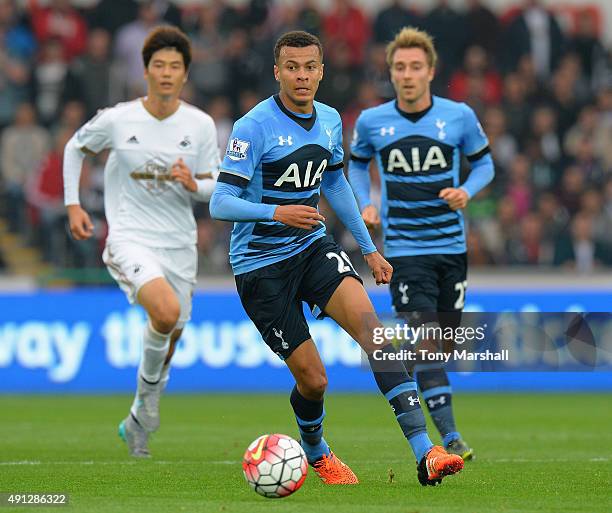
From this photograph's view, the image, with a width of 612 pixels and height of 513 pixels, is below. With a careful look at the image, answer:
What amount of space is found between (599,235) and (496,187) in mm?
1728

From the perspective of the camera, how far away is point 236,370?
1714cm

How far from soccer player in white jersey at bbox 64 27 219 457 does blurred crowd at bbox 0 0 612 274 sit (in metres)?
7.29

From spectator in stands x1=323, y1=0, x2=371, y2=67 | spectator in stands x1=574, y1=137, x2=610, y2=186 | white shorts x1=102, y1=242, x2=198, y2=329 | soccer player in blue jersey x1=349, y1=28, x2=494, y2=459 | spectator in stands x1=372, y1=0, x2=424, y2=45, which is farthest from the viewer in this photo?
spectator in stands x1=323, y1=0, x2=371, y2=67

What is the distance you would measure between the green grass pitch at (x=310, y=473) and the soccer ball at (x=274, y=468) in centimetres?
9

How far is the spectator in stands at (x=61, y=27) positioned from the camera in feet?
67.9

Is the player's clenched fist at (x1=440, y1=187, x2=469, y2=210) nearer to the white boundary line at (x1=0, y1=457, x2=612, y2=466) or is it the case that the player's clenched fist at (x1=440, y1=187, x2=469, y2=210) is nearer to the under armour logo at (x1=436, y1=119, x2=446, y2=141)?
the under armour logo at (x1=436, y1=119, x2=446, y2=141)

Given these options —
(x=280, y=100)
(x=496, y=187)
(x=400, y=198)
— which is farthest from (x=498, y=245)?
(x=280, y=100)

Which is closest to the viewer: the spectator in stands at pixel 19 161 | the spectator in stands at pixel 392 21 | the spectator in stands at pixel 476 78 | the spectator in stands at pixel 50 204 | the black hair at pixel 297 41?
the black hair at pixel 297 41

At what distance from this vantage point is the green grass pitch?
7.48 m

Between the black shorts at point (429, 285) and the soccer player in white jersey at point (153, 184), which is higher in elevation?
the soccer player in white jersey at point (153, 184)

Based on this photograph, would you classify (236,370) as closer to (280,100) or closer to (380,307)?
(380,307)

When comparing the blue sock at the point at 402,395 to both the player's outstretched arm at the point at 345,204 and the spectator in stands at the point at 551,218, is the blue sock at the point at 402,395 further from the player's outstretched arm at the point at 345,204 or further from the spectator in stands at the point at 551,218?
the spectator in stands at the point at 551,218

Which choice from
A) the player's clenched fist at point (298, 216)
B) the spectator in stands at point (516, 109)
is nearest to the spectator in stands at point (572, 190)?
the spectator in stands at point (516, 109)

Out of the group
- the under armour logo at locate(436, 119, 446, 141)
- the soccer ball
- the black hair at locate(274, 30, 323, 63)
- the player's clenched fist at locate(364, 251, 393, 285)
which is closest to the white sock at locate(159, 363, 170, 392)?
the player's clenched fist at locate(364, 251, 393, 285)
